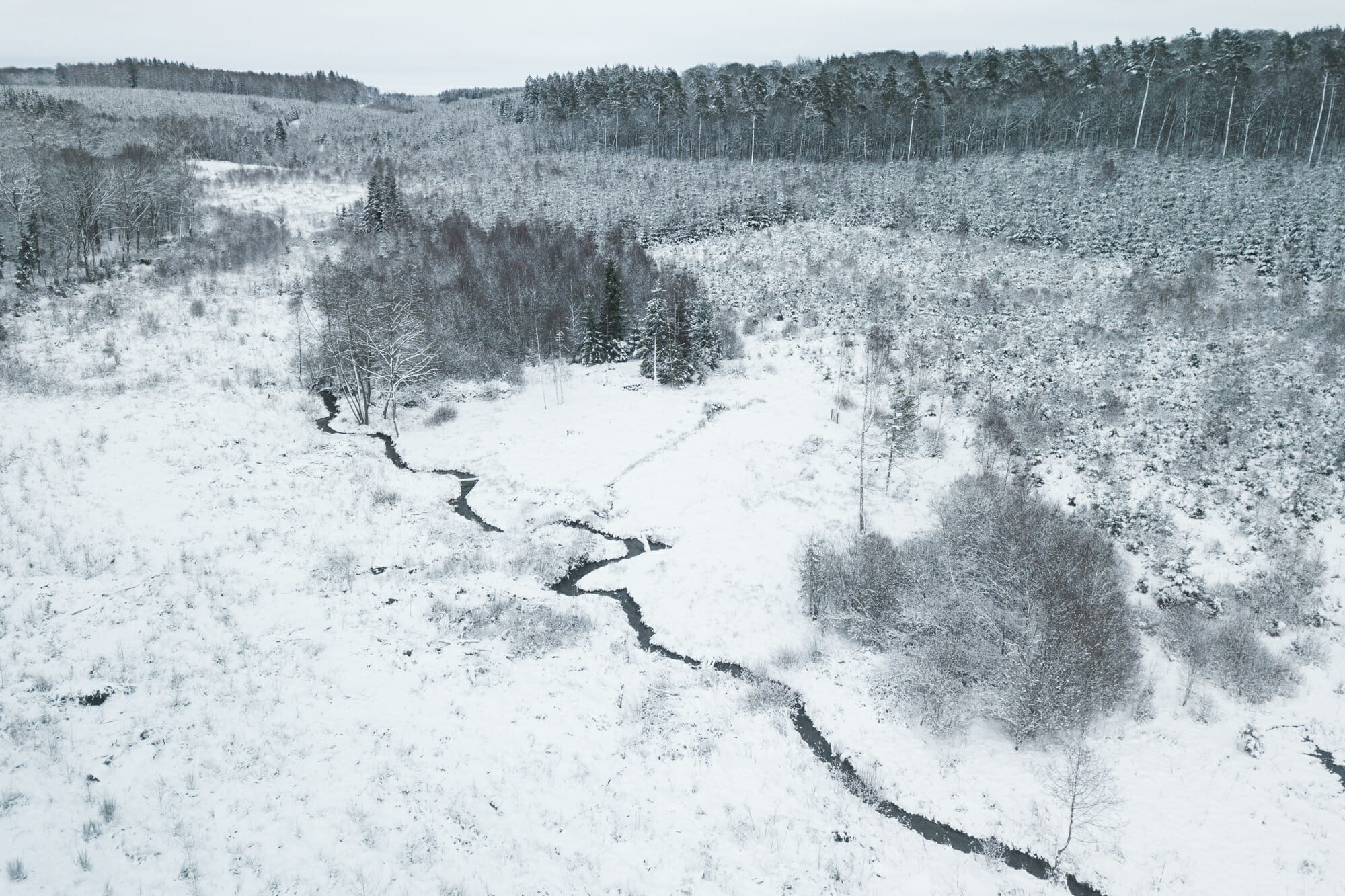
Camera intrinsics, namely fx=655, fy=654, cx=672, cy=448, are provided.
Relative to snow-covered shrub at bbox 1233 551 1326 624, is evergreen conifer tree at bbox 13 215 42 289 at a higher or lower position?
higher

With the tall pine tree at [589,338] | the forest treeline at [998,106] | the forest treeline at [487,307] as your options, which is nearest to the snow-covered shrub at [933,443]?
the forest treeline at [487,307]

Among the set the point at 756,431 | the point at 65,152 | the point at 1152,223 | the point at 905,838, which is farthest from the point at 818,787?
the point at 65,152

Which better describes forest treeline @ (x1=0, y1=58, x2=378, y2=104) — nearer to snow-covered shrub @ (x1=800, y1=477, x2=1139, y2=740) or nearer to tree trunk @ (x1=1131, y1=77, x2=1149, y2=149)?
tree trunk @ (x1=1131, y1=77, x2=1149, y2=149)

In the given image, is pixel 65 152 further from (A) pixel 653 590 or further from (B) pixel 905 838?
(B) pixel 905 838

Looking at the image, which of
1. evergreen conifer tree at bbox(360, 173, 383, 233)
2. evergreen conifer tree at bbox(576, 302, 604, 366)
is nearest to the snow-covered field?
evergreen conifer tree at bbox(576, 302, 604, 366)

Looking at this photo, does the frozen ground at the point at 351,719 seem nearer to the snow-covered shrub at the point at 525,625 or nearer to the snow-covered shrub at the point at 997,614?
the snow-covered shrub at the point at 525,625

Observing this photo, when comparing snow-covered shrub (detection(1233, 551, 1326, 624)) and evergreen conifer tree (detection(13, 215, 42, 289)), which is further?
evergreen conifer tree (detection(13, 215, 42, 289))
